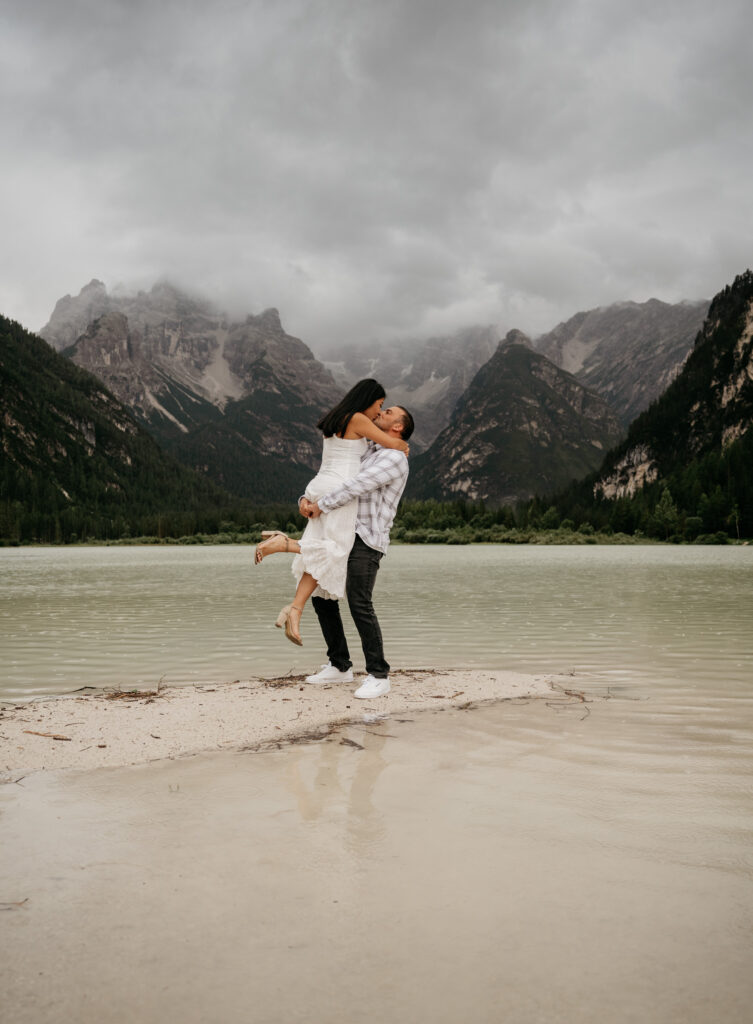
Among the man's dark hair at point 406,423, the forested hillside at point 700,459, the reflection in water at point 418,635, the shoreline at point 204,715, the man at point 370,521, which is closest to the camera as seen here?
the shoreline at point 204,715

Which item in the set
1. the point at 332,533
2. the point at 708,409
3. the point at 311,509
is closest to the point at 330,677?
the point at 332,533

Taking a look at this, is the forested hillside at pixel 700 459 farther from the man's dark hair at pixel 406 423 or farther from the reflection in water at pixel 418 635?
the man's dark hair at pixel 406 423

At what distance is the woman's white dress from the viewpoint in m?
7.60

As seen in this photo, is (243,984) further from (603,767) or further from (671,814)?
(603,767)

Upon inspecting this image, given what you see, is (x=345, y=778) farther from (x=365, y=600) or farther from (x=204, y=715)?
(x=365, y=600)

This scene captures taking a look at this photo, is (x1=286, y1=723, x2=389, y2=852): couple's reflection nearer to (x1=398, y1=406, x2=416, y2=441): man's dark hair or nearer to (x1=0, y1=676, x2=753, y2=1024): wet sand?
(x1=0, y1=676, x2=753, y2=1024): wet sand

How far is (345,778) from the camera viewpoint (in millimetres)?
4699

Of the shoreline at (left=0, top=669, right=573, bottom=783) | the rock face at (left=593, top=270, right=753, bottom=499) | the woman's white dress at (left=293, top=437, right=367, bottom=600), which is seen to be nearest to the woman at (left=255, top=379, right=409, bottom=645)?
the woman's white dress at (left=293, top=437, right=367, bottom=600)

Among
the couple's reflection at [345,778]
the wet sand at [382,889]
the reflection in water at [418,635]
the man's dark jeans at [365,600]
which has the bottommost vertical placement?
the reflection in water at [418,635]

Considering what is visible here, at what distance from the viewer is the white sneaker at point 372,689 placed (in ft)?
23.9

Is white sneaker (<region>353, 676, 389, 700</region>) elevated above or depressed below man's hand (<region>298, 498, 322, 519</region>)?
below

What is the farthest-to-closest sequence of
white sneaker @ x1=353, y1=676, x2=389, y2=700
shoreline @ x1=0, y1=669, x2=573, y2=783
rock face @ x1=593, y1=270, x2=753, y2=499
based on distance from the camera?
1. rock face @ x1=593, y1=270, x2=753, y2=499
2. white sneaker @ x1=353, y1=676, x2=389, y2=700
3. shoreline @ x1=0, y1=669, x2=573, y2=783

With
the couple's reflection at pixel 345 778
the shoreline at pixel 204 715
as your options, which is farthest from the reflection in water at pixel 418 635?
the couple's reflection at pixel 345 778

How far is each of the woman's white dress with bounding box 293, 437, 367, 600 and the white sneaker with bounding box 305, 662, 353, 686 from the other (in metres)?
0.90
